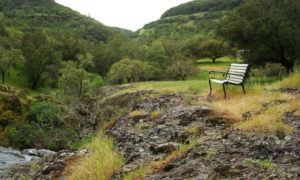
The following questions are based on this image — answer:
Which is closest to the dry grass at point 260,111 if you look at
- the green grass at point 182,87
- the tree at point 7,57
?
the green grass at point 182,87

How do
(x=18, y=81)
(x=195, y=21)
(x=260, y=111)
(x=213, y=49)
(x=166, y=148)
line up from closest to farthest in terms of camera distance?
(x=166, y=148) < (x=260, y=111) < (x=18, y=81) < (x=213, y=49) < (x=195, y=21)

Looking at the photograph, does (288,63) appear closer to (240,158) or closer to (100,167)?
(240,158)

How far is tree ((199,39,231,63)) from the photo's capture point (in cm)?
7856

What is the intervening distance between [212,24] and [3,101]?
115 metres

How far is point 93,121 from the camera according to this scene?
19.3 m

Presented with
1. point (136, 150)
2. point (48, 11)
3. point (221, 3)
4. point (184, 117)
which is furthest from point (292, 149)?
point (221, 3)

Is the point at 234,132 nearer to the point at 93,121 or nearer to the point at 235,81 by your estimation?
the point at 235,81

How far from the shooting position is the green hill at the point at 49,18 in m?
112

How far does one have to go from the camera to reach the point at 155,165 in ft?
17.1

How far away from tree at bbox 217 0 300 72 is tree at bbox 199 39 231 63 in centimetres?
5633

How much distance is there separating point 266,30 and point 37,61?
149ft

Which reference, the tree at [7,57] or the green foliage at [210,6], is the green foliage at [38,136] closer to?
the tree at [7,57]

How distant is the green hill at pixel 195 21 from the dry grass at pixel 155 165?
10858cm

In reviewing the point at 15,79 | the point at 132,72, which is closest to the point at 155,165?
the point at 132,72
